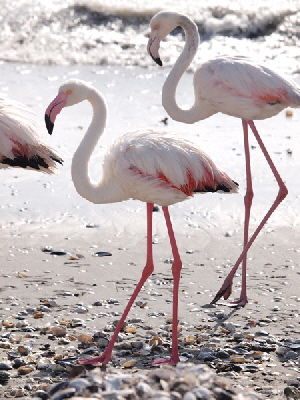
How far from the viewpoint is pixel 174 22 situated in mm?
7391

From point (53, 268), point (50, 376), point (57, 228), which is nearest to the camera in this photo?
point (50, 376)

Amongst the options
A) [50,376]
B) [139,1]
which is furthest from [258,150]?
[139,1]

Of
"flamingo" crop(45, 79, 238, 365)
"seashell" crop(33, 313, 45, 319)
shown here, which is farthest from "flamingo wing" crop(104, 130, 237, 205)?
"seashell" crop(33, 313, 45, 319)

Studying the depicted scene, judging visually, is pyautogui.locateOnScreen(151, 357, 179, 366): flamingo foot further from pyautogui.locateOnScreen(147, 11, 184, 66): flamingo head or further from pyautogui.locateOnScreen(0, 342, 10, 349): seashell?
pyautogui.locateOnScreen(147, 11, 184, 66): flamingo head

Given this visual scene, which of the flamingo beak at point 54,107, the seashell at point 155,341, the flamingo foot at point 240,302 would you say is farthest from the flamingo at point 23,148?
the flamingo foot at point 240,302

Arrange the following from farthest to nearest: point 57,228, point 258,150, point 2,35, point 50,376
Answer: point 2,35 < point 258,150 < point 57,228 < point 50,376

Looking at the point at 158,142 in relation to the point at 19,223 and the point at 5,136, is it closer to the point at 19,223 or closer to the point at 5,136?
the point at 5,136

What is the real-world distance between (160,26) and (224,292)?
2.60 metres

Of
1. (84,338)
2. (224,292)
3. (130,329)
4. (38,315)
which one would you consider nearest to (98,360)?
(84,338)

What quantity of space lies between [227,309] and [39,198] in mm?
2939

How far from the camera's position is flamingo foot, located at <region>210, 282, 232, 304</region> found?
21.4 ft

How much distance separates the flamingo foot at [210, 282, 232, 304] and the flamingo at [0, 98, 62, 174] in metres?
1.73

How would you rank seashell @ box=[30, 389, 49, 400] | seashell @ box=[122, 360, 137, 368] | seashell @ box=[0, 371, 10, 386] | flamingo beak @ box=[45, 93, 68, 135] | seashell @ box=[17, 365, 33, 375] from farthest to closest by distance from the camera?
flamingo beak @ box=[45, 93, 68, 135], seashell @ box=[122, 360, 137, 368], seashell @ box=[17, 365, 33, 375], seashell @ box=[0, 371, 10, 386], seashell @ box=[30, 389, 49, 400]

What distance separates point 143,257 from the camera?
24.2 ft
